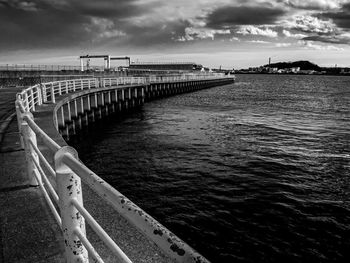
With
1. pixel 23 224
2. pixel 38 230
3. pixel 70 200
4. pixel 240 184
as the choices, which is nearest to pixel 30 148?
pixel 23 224

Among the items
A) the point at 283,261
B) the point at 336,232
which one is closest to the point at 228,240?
the point at 283,261

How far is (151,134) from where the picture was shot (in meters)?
21.0

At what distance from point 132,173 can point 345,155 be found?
1059 centimetres

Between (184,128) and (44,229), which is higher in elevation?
(44,229)

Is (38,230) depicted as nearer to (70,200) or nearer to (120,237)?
(120,237)

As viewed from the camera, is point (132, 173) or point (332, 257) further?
point (132, 173)

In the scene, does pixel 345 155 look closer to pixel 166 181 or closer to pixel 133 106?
pixel 166 181

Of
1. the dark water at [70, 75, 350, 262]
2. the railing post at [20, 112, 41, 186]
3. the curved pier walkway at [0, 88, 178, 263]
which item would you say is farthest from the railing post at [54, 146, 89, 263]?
the dark water at [70, 75, 350, 262]

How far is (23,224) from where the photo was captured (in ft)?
12.5

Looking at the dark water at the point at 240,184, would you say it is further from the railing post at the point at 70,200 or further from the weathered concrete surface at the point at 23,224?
the railing post at the point at 70,200

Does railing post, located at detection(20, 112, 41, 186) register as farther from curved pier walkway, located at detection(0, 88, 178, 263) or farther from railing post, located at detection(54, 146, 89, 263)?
railing post, located at detection(54, 146, 89, 263)

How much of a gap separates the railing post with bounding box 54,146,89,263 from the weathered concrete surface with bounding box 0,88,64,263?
32.0 inches

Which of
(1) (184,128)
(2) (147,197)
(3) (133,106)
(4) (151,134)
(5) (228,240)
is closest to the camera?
(5) (228,240)

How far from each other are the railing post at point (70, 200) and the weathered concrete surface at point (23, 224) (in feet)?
2.66
